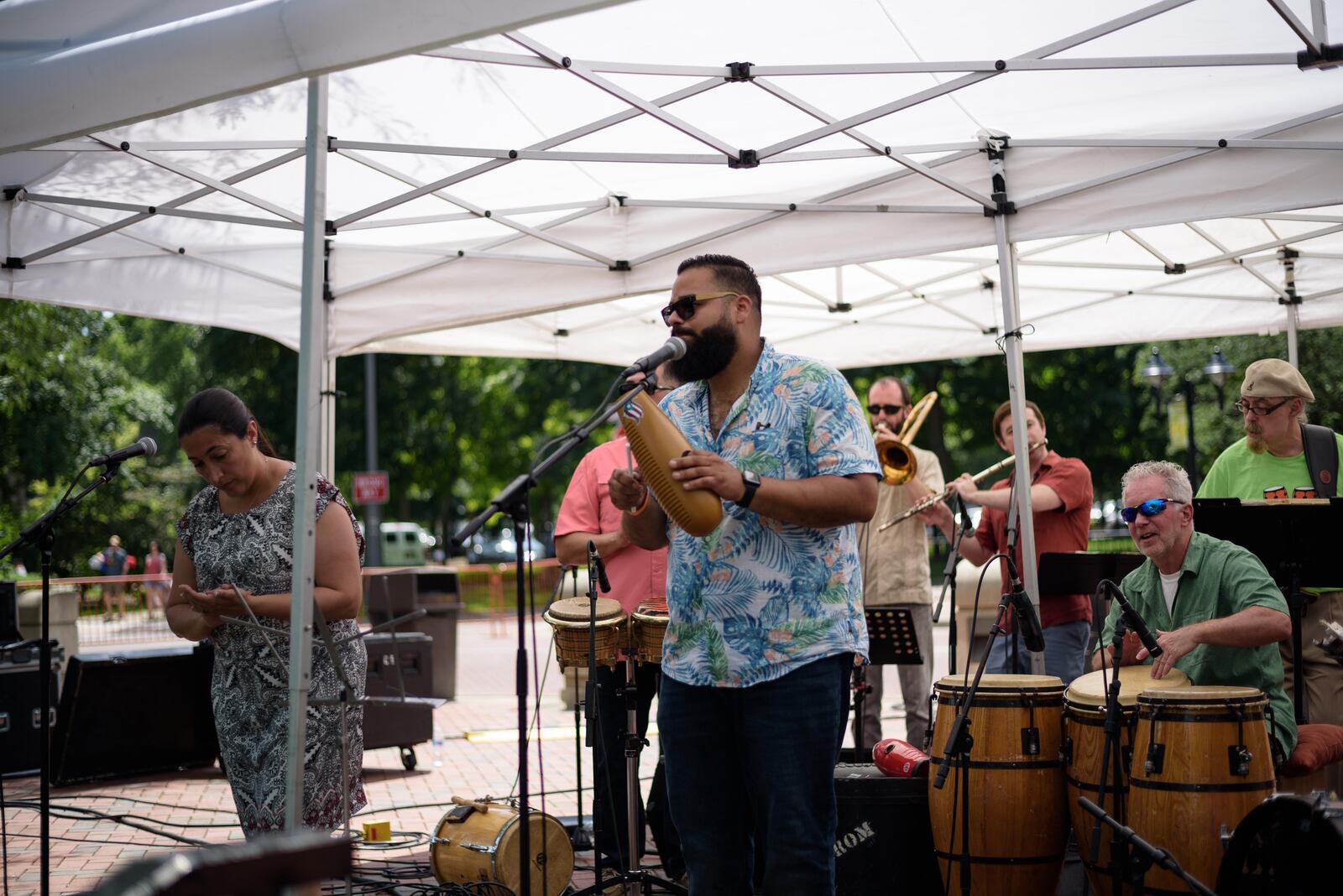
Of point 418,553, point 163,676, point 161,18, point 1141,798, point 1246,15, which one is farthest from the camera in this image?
point 418,553

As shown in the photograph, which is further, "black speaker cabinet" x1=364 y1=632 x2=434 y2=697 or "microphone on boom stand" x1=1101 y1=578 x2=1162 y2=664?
"black speaker cabinet" x1=364 y1=632 x2=434 y2=697

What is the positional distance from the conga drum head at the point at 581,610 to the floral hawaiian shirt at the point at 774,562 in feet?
5.24

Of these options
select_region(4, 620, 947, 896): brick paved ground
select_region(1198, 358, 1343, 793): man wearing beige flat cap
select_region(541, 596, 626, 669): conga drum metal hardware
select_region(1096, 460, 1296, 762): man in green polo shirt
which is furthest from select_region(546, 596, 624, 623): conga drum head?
select_region(1198, 358, 1343, 793): man wearing beige flat cap

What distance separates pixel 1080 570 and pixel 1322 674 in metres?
1.06

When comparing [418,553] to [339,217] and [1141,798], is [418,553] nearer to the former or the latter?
[339,217]

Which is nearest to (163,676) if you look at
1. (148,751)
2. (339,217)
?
(148,751)

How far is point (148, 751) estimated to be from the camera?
8.25 meters

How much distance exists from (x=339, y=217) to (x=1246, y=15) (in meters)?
4.28

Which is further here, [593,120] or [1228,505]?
[593,120]

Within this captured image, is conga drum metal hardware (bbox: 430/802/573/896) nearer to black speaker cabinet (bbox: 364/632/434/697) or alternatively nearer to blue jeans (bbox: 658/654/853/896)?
blue jeans (bbox: 658/654/853/896)

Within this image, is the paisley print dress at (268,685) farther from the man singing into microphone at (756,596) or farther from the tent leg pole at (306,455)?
the man singing into microphone at (756,596)

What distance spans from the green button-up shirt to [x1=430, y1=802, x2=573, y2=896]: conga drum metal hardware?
2294 millimetres

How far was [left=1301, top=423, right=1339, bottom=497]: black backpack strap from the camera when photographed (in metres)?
5.57

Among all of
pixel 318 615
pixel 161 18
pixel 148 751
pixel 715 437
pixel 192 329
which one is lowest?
pixel 148 751
